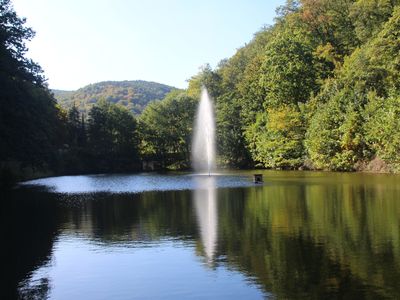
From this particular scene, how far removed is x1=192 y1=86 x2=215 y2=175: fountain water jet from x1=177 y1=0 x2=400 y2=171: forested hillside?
7.87 ft

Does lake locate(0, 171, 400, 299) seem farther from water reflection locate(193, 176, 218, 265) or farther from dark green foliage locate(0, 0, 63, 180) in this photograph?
dark green foliage locate(0, 0, 63, 180)

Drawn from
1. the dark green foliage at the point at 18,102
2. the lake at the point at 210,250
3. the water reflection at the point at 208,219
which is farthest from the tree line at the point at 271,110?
the lake at the point at 210,250

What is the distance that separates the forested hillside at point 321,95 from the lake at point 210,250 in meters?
28.4

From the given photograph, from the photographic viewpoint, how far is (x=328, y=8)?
238 feet

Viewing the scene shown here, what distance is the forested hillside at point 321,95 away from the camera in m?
52.4

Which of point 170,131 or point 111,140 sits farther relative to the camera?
point 170,131

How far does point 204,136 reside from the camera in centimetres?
8831

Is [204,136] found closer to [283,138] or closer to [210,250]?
[283,138]

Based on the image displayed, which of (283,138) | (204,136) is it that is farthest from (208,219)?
(204,136)

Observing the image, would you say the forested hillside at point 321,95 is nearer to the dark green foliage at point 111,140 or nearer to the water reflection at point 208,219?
Answer: the dark green foliage at point 111,140

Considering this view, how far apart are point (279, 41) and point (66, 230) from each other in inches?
2244

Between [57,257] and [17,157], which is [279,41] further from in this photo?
[57,257]

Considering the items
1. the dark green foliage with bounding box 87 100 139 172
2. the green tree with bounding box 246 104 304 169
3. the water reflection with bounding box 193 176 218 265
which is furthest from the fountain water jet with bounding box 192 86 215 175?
the water reflection with bounding box 193 176 218 265

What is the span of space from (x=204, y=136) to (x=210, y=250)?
74.0 meters
